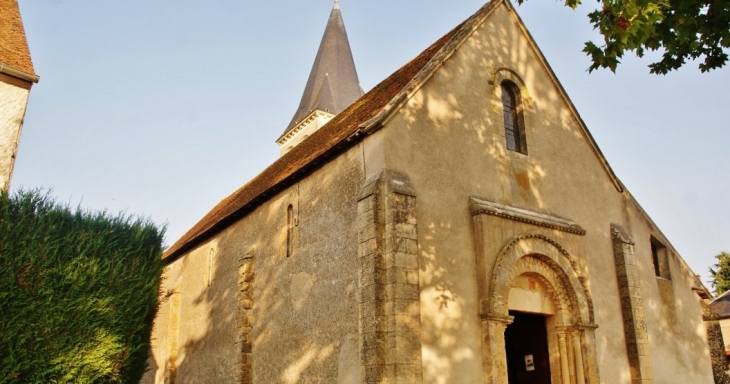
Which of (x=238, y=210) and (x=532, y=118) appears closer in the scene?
(x=532, y=118)

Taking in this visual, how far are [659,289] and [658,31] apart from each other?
9141 millimetres

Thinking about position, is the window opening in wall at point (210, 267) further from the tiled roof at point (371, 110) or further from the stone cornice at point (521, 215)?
the stone cornice at point (521, 215)

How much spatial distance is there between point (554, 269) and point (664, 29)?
5.96 meters

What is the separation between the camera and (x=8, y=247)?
9.26m

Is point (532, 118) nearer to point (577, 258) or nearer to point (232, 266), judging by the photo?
point (577, 258)

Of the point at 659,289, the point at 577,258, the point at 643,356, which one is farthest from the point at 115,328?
the point at 659,289

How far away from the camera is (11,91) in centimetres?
1241

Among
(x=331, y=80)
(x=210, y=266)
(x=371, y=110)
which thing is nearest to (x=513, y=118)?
(x=371, y=110)

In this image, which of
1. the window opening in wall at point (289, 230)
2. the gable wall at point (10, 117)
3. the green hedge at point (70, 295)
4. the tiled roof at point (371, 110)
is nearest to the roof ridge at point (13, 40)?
the gable wall at point (10, 117)

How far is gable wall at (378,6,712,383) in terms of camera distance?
32.7 feet

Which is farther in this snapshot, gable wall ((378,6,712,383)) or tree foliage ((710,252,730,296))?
tree foliage ((710,252,730,296))

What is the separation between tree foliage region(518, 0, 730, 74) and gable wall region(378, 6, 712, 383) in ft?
13.3

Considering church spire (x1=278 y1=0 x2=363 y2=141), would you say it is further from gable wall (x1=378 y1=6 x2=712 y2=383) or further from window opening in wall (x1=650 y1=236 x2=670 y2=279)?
window opening in wall (x1=650 y1=236 x2=670 y2=279)

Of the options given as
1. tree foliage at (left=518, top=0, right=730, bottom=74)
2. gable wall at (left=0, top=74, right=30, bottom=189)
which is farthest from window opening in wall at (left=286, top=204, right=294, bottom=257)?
tree foliage at (left=518, top=0, right=730, bottom=74)
